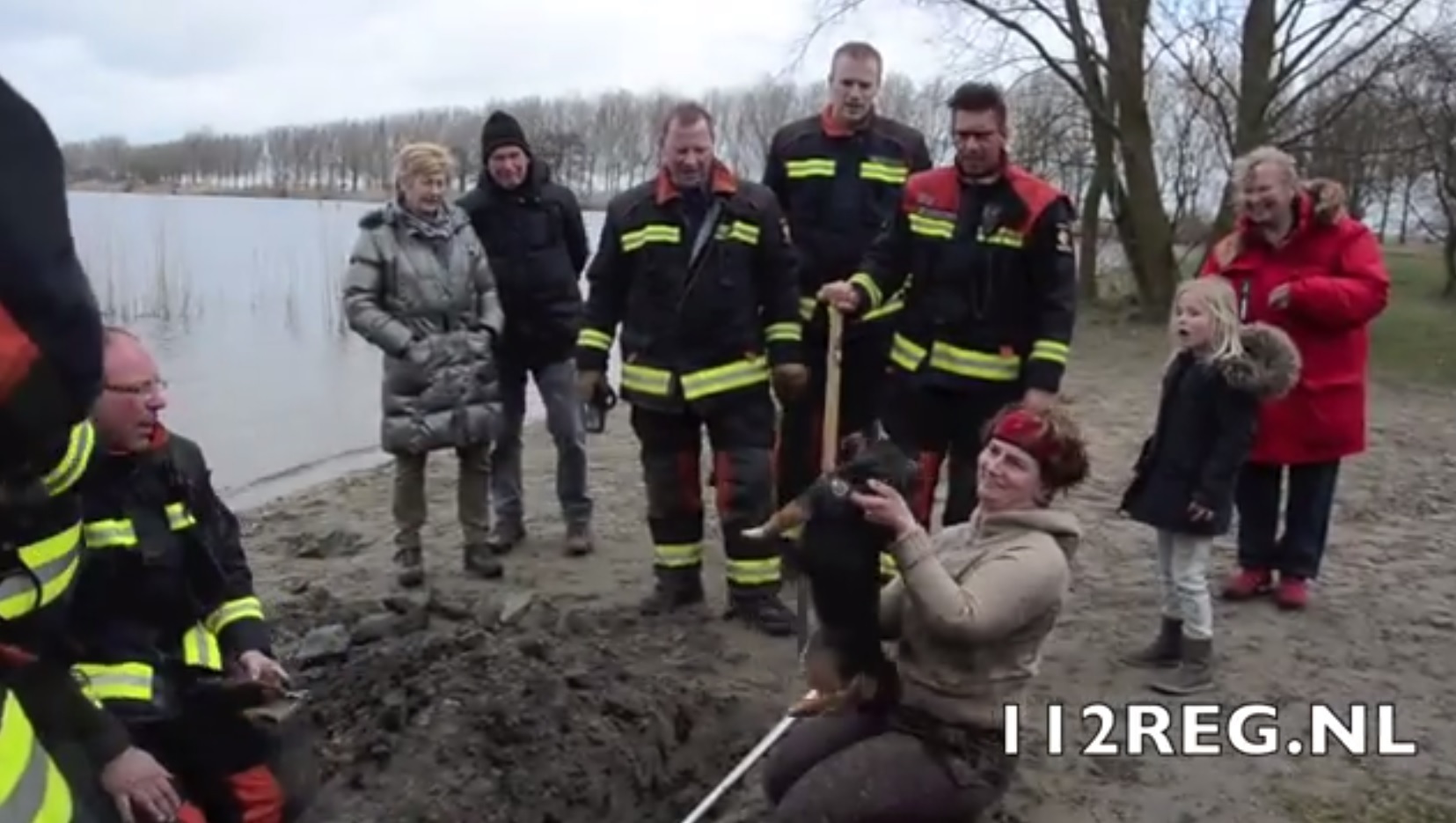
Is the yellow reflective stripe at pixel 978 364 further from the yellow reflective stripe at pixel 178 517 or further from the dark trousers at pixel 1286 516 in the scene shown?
the yellow reflective stripe at pixel 178 517

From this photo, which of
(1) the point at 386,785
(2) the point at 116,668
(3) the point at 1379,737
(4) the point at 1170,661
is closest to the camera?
Result: (2) the point at 116,668

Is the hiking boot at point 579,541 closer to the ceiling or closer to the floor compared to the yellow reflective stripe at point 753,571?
closer to the floor

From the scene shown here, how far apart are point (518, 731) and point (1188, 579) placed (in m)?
2.45

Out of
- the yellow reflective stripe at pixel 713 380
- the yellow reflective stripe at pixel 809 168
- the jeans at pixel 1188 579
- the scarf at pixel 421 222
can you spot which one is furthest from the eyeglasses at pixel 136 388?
the jeans at pixel 1188 579

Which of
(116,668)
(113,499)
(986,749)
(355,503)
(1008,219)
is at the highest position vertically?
(1008,219)

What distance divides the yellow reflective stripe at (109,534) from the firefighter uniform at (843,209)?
3.35m

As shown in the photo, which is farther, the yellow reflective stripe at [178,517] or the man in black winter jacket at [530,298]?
the man in black winter jacket at [530,298]

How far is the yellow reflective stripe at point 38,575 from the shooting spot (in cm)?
201

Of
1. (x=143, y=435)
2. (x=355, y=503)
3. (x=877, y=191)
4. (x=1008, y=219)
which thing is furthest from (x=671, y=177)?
(x=355, y=503)

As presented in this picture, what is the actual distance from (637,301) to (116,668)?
123 inches

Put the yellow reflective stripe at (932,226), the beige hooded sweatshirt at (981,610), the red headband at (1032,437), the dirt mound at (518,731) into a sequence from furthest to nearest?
1. the yellow reflective stripe at (932,226)
2. the dirt mound at (518,731)
3. the red headband at (1032,437)
4. the beige hooded sweatshirt at (981,610)

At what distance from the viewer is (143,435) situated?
311 centimetres

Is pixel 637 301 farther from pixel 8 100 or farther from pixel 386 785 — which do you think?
pixel 8 100
